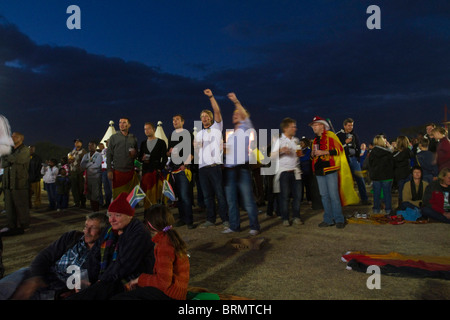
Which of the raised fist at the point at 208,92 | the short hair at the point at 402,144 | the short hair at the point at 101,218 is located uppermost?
the raised fist at the point at 208,92

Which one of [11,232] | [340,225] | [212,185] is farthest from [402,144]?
[11,232]

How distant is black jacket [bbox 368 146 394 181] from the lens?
7910 mm

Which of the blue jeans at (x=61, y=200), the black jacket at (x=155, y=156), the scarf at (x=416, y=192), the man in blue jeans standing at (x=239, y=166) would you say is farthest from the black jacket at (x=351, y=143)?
the blue jeans at (x=61, y=200)

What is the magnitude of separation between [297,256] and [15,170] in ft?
17.8

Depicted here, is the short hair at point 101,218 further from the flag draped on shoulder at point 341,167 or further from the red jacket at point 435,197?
the red jacket at point 435,197

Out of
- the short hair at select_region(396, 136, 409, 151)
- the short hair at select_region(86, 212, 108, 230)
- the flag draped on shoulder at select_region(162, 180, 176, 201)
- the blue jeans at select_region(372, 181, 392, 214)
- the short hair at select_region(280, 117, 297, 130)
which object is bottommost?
the blue jeans at select_region(372, 181, 392, 214)

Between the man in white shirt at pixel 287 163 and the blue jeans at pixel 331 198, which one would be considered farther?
the man in white shirt at pixel 287 163

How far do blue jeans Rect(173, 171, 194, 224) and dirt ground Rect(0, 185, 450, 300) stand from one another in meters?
0.30

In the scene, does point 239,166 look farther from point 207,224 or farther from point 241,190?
point 207,224

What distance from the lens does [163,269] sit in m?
2.76

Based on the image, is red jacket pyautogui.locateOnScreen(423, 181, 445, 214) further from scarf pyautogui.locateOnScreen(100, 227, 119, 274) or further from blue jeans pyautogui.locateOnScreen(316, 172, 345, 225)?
scarf pyautogui.locateOnScreen(100, 227, 119, 274)

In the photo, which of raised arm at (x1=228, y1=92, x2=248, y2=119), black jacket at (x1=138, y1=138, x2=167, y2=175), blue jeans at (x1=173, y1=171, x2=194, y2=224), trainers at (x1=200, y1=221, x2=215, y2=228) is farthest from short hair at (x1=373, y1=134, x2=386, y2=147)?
black jacket at (x1=138, y1=138, x2=167, y2=175)

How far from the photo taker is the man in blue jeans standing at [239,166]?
6051 mm

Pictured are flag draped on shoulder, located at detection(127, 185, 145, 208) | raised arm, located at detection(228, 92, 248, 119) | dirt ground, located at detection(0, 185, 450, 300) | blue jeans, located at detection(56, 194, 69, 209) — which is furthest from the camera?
blue jeans, located at detection(56, 194, 69, 209)
